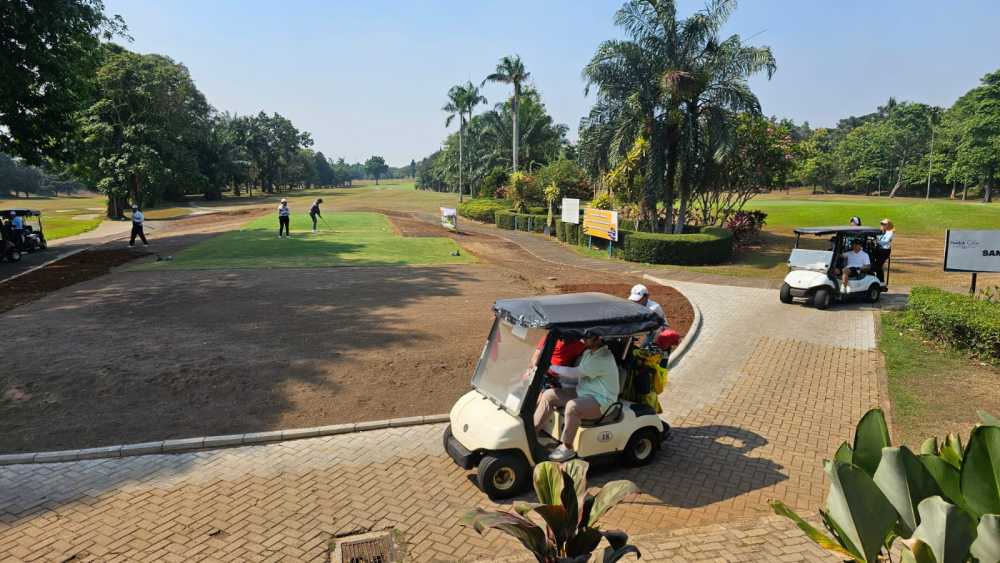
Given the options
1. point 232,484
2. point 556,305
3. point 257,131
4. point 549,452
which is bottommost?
point 232,484

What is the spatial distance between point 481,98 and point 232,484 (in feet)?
209

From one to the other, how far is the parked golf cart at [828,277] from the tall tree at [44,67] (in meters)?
24.1

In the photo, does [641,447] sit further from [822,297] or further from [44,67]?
[44,67]

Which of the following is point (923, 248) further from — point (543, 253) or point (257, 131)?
point (257, 131)

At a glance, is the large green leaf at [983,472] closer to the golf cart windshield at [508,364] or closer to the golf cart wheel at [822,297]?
the golf cart windshield at [508,364]

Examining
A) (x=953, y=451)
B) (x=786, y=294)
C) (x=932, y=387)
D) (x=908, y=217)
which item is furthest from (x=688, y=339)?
(x=908, y=217)

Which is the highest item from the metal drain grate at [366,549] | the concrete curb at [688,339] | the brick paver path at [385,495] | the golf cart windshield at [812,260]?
the golf cart windshield at [812,260]

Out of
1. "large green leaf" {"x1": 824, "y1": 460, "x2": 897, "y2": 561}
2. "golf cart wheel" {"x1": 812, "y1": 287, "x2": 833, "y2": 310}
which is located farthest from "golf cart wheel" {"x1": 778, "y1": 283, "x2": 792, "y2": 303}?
"large green leaf" {"x1": 824, "y1": 460, "x2": 897, "y2": 561}

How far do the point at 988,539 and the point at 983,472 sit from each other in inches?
7.8

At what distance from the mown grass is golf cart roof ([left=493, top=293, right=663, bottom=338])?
3.90 m

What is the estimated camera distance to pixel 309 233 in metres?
30.4

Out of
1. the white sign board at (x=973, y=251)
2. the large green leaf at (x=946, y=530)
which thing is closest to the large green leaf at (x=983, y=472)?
the large green leaf at (x=946, y=530)

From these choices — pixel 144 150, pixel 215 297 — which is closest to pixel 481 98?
pixel 144 150

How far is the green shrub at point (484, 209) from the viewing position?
146ft
